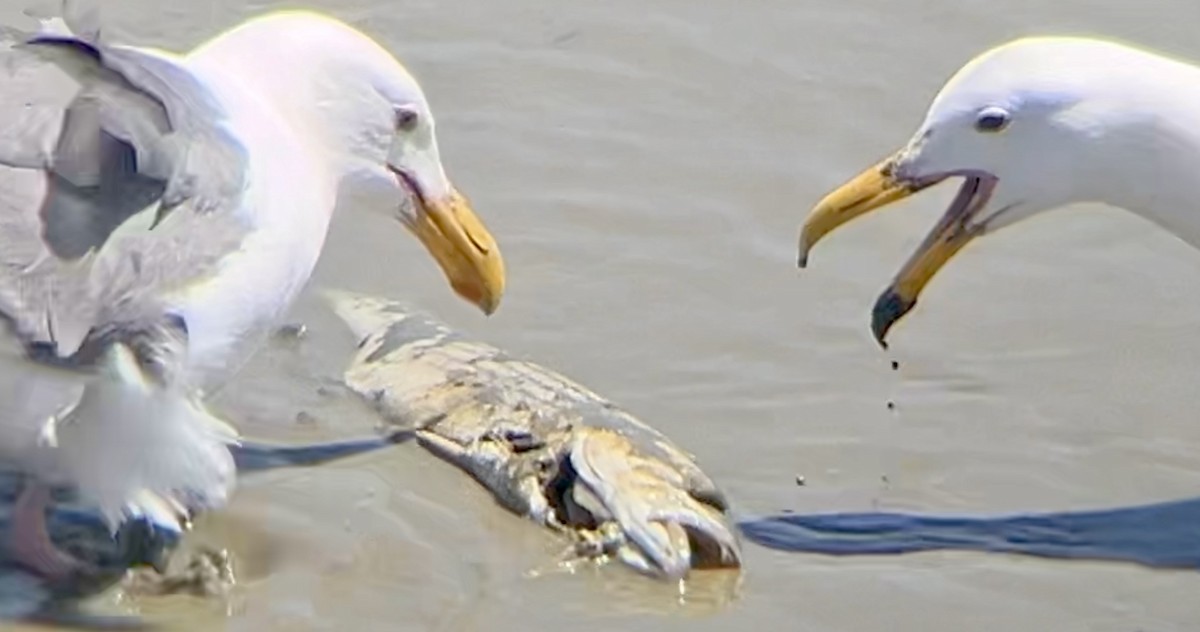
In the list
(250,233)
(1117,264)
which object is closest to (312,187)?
(250,233)

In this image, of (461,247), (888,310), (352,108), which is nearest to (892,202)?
(888,310)

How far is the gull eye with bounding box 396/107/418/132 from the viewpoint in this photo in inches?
259

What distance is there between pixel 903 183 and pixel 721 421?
0.61m

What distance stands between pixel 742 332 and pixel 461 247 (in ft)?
2.47

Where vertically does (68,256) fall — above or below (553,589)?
above

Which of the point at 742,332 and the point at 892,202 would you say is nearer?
the point at 892,202

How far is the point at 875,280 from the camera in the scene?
7.44 m

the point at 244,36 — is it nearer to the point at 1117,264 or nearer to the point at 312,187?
the point at 312,187

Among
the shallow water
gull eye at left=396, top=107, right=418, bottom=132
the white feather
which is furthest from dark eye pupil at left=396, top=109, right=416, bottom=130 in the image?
the white feather

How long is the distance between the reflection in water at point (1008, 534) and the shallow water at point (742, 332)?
0.04m

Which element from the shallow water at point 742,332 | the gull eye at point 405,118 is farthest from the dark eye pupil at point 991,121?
the gull eye at point 405,118

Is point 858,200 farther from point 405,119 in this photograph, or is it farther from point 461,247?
point 405,119

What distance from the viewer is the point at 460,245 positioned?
6.74 metres

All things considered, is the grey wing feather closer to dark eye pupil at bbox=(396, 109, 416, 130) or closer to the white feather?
the white feather
